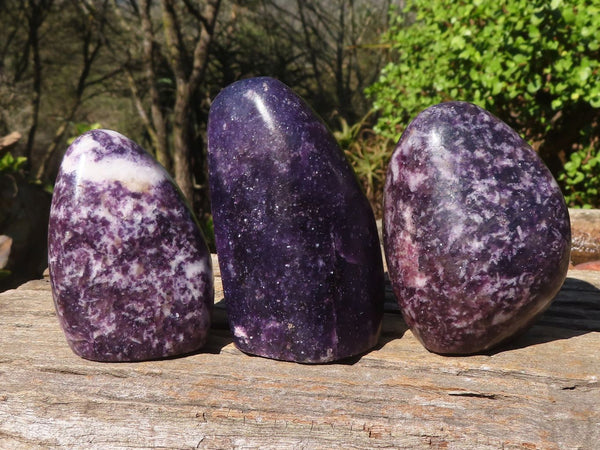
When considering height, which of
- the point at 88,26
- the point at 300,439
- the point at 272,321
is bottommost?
the point at 300,439

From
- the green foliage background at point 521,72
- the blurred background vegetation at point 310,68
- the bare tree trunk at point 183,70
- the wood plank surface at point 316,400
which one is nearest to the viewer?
the wood plank surface at point 316,400

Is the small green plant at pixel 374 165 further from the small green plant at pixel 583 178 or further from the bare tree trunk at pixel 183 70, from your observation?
the bare tree trunk at pixel 183 70

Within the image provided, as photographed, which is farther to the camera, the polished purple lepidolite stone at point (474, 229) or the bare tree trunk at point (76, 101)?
the bare tree trunk at point (76, 101)

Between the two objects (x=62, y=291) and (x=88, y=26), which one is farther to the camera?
(x=88, y=26)

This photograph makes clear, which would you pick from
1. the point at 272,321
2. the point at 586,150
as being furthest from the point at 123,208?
the point at 586,150

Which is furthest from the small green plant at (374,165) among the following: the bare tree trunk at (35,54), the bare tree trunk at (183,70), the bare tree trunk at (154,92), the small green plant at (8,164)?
the bare tree trunk at (35,54)

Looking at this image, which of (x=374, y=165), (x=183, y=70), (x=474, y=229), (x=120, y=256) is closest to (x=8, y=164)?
(x=183, y=70)

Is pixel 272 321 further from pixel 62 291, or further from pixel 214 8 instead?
pixel 214 8

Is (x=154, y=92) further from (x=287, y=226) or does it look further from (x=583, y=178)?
(x=287, y=226)
